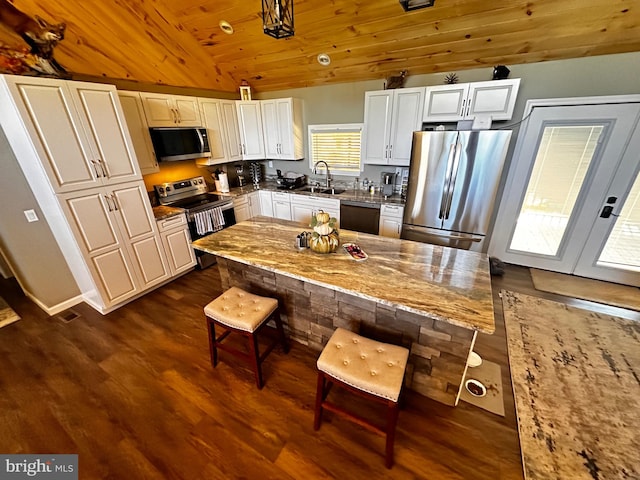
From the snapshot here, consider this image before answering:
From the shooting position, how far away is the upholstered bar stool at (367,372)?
130 centimetres

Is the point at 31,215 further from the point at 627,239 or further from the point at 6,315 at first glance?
the point at 627,239

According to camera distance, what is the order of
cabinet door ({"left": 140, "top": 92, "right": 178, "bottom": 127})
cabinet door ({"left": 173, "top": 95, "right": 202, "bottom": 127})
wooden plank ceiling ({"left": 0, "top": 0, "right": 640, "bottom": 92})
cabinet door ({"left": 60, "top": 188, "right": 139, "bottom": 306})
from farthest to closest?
cabinet door ({"left": 173, "top": 95, "right": 202, "bottom": 127}) < cabinet door ({"left": 140, "top": 92, "right": 178, "bottom": 127}) < cabinet door ({"left": 60, "top": 188, "right": 139, "bottom": 306}) < wooden plank ceiling ({"left": 0, "top": 0, "right": 640, "bottom": 92})

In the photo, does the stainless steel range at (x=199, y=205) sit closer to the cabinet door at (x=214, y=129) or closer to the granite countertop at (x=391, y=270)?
the cabinet door at (x=214, y=129)

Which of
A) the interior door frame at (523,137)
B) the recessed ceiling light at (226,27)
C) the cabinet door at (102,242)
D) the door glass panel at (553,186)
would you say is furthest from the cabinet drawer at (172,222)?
the door glass panel at (553,186)

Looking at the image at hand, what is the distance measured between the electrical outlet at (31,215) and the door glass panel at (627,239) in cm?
645

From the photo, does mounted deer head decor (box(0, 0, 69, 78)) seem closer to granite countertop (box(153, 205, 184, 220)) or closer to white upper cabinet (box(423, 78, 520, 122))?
granite countertop (box(153, 205, 184, 220))

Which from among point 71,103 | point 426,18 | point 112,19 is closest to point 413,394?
point 426,18

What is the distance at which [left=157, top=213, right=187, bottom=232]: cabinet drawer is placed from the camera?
299cm

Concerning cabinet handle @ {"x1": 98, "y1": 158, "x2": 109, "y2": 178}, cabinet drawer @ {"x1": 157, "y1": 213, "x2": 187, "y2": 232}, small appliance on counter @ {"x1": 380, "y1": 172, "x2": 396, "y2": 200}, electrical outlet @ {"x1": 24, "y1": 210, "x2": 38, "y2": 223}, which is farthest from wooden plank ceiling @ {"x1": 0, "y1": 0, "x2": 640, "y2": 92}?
cabinet drawer @ {"x1": 157, "y1": 213, "x2": 187, "y2": 232}

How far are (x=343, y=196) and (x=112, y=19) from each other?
10.4ft

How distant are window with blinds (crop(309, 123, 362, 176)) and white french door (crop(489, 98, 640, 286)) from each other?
2150 mm

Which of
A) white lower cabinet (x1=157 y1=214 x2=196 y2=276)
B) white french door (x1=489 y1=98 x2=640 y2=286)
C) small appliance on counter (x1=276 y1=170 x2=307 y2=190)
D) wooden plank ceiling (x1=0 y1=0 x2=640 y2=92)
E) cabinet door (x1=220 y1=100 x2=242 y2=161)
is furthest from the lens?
small appliance on counter (x1=276 y1=170 x2=307 y2=190)

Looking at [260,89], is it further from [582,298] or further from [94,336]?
[582,298]

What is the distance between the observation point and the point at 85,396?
1.85 m
